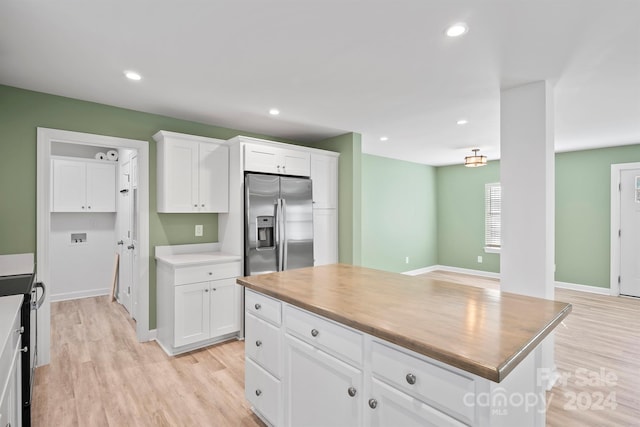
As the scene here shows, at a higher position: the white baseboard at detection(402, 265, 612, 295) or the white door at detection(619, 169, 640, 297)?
the white door at detection(619, 169, 640, 297)

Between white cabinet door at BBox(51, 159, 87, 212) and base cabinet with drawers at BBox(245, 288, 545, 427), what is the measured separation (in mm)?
4226

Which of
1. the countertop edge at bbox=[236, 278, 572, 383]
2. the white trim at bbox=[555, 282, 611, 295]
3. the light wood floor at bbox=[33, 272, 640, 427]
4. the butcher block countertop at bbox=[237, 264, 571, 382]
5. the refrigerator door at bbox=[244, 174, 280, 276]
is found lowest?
the light wood floor at bbox=[33, 272, 640, 427]

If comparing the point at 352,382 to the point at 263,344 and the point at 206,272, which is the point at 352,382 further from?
the point at 206,272

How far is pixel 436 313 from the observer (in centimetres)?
144

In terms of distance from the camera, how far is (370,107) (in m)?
3.33

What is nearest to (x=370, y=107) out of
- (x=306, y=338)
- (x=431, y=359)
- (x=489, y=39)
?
(x=489, y=39)

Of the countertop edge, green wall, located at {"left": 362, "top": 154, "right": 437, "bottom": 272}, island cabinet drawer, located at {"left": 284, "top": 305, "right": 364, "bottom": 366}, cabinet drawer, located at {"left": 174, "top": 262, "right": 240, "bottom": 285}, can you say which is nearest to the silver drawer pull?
the countertop edge

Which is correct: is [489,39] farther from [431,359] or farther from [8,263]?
[8,263]

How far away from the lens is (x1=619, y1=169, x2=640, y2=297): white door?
16.6 ft

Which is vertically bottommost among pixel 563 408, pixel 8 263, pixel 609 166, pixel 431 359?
pixel 563 408

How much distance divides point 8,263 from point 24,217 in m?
0.82

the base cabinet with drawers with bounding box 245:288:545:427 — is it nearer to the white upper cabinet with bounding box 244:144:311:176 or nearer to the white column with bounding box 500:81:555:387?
the white column with bounding box 500:81:555:387

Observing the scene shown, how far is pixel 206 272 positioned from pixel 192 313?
422 mm

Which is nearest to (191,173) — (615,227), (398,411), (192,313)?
(192,313)
